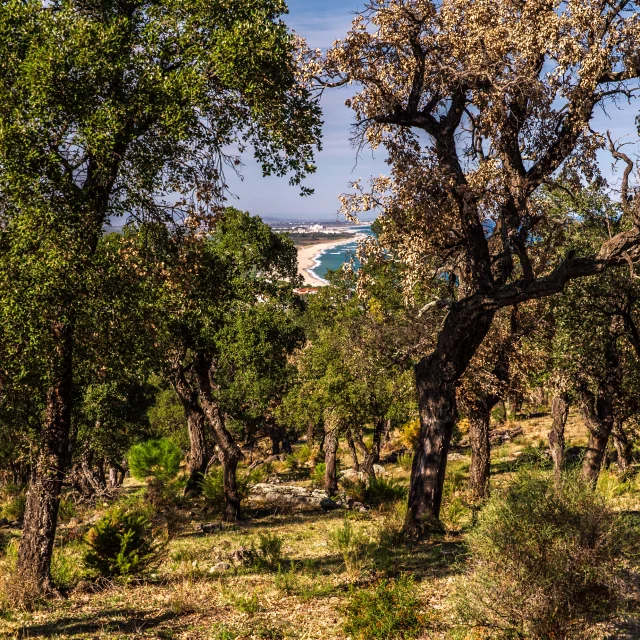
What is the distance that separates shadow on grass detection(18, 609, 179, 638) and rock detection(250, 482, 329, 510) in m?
11.9

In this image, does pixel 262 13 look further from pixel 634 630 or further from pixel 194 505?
pixel 194 505

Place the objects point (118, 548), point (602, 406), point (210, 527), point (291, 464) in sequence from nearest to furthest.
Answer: point (118, 548)
point (602, 406)
point (210, 527)
point (291, 464)

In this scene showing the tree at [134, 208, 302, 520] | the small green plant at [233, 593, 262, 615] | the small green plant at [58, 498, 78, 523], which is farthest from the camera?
the small green plant at [58, 498, 78, 523]

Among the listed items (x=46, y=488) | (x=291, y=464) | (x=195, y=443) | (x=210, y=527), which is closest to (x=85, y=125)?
(x=46, y=488)

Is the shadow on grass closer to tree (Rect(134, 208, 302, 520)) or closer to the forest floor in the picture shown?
the forest floor

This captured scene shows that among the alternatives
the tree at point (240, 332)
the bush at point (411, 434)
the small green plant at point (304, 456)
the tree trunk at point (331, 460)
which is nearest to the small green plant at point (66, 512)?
the tree at point (240, 332)

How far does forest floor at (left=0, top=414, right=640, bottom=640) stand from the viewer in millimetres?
7773

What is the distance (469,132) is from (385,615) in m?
9.36

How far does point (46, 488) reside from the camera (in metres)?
9.70

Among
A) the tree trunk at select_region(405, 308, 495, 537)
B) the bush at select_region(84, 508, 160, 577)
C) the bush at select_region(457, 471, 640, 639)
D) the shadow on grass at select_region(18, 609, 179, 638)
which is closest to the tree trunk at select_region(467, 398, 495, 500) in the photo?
the tree trunk at select_region(405, 308, 495, 537)

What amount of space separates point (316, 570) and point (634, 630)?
5.36 m

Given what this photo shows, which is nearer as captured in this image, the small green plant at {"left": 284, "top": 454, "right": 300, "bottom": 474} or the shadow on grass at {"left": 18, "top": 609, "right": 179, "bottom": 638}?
the shadow on grass at {"left": 18, "top": 609, "right": 179, "bottom": 638}

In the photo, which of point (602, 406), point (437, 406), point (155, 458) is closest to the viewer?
point (437, 406)

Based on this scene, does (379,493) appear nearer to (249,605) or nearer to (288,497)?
(288,497)
